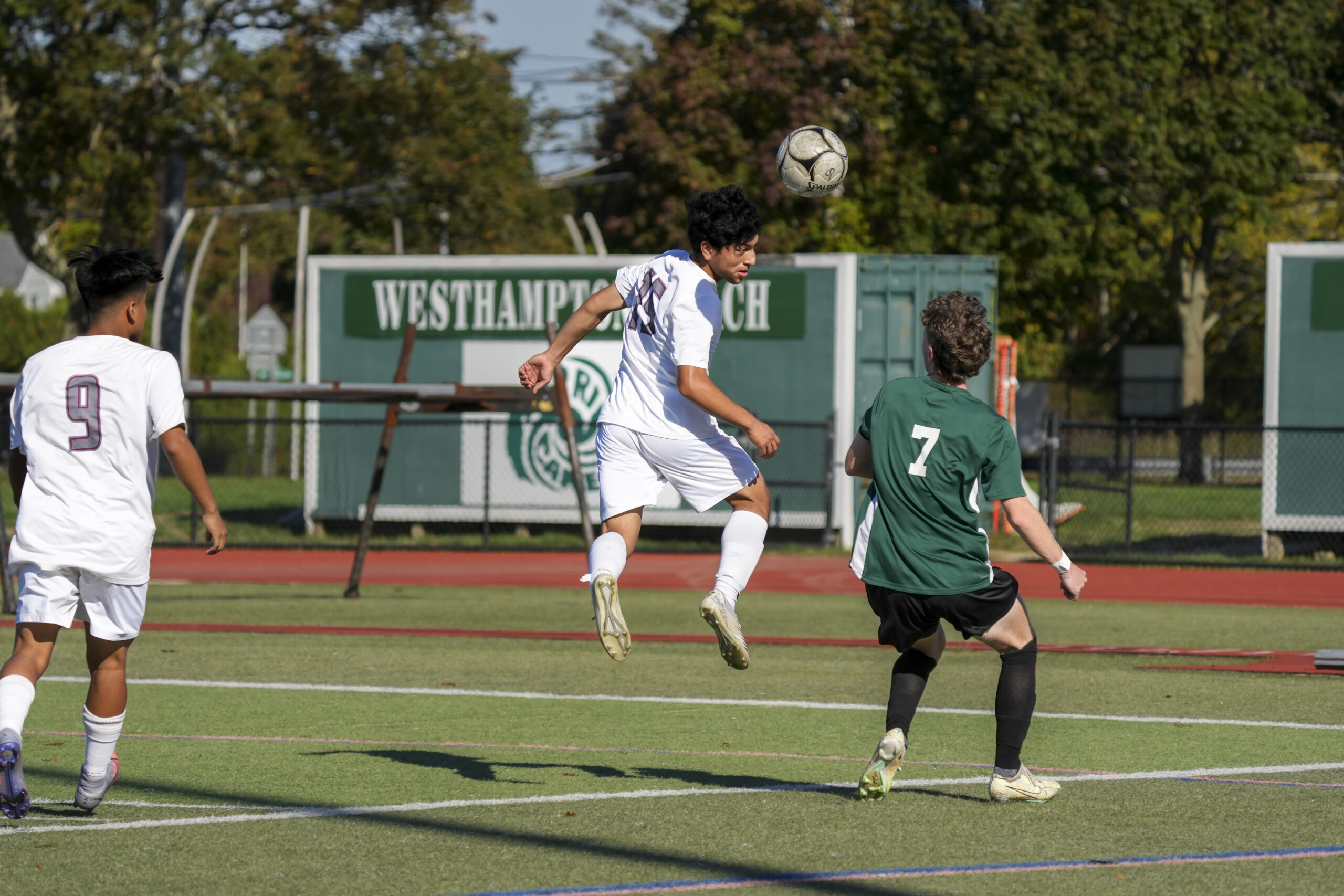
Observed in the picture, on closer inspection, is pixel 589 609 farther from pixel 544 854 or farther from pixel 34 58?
pixel 34 58

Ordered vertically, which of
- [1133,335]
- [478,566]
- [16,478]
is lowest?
[478,566]

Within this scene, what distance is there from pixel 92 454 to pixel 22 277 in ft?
314

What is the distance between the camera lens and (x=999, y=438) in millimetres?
5562

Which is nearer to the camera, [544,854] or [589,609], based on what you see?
[544,854]

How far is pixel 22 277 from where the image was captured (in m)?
94.0

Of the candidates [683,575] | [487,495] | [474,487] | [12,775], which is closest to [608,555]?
[12,775]

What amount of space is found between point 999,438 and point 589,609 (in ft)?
27.9

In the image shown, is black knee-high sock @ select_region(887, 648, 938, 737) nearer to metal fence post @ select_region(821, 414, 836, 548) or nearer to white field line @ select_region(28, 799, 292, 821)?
white field line @ select_region(28, 799, 292, 821)

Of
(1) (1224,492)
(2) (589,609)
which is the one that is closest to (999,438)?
(2) (589,609)

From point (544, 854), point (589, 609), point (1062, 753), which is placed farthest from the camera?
point (589, 609)

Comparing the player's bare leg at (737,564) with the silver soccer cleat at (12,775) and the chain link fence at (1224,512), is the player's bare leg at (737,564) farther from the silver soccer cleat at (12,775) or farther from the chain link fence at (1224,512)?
the chain link fence at (1224,512)

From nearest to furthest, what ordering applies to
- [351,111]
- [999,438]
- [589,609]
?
1. [999,438]
2. [589,609]
3. [351,111]

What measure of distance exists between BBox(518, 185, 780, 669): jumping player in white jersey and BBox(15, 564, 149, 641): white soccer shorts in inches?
67.3

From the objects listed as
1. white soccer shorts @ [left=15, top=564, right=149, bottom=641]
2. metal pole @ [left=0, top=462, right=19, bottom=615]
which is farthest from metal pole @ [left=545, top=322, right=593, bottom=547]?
white soccer shorts @ [left=15, top=564, right=149, bottom=641]
